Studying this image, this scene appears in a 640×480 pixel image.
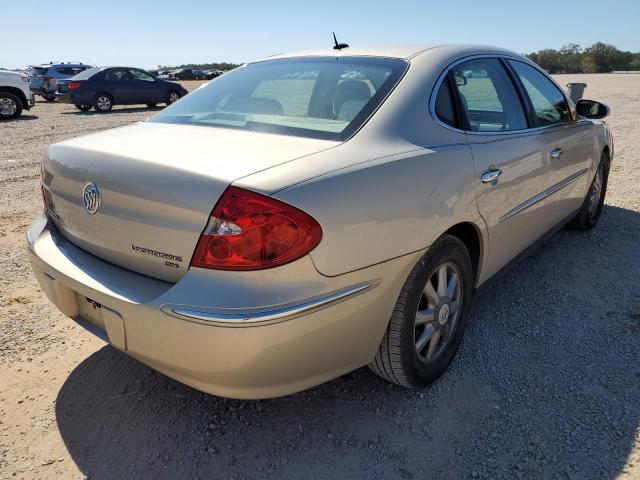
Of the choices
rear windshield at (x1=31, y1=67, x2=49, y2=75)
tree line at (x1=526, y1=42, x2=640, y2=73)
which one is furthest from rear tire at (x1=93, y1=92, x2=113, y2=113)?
tree line at (x1=526, y1=42, x2=640, y2=73)

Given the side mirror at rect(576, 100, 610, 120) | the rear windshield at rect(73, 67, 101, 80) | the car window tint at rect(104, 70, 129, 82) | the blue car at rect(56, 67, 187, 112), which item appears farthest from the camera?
the car window tint at rect(104, 70, 129, 82)

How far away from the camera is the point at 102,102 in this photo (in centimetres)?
1644

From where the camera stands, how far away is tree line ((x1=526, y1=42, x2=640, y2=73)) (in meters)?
→ 62.9

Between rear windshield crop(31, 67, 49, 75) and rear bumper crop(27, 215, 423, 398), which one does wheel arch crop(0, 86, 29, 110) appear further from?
rear bumper crop(27, 215, 423, 398)

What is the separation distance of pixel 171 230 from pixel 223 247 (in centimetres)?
22

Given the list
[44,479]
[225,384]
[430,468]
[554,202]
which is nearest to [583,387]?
[430,468]

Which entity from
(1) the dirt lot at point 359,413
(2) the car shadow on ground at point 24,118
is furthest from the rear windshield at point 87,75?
(1) the dirt lot at point 359,413

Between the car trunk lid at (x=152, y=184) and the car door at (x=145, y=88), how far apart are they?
16.1 metres

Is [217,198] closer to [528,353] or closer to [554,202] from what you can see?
[528,353]

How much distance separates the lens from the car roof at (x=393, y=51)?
271 centimetres

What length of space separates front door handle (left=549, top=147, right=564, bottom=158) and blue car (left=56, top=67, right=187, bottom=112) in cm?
1571

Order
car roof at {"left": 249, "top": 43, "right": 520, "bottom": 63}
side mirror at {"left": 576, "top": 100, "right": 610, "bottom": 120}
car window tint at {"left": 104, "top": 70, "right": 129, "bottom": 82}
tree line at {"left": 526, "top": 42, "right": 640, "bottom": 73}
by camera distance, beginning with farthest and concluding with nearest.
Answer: tree line at {"left": 526, "top": 42, "right": 640, "bottom": 73} < car window tint at {"left": 104, "top": 70, "right": 129, "bottom": 82} < side mirror at {"left": 576, "top": 100, "right": 610, "bottom": 120} < car roof at {"left": 249, "top": 43, "right": 520, "bottom": 63}

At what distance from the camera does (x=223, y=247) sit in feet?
5.70

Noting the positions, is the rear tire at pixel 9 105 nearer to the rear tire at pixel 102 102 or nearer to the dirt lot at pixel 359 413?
the rear tire at pixel 102 102
